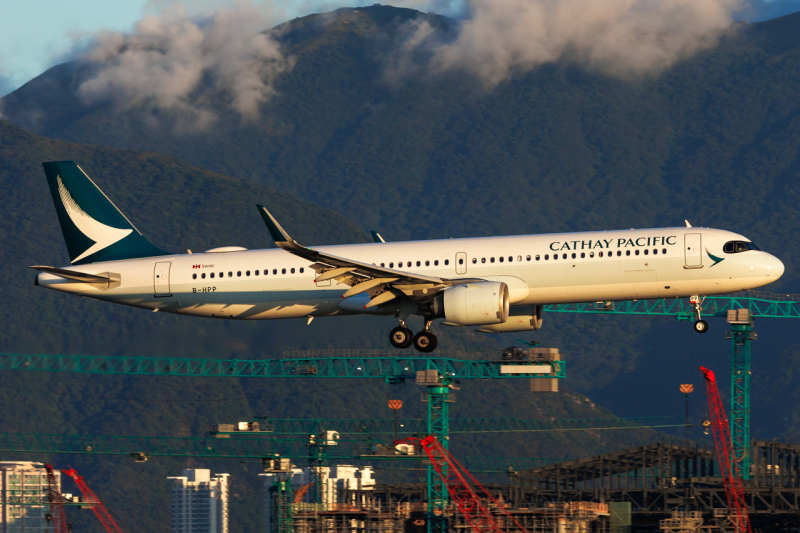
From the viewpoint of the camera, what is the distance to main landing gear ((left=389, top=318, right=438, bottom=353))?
53031mm

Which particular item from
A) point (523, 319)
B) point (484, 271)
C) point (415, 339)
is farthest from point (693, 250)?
point (415, 339)

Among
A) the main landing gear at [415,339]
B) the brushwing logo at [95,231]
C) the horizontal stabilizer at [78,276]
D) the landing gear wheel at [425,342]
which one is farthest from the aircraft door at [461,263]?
the brushwing logo at [95,231]

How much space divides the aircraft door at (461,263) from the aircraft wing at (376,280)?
0.46 metres

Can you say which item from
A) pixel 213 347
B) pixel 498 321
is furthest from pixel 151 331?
pixel 498 321

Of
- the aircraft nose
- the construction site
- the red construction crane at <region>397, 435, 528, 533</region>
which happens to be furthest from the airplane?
the red construction crane at <region>397, 435, 528, 533</region>

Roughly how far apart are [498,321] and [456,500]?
7150cm

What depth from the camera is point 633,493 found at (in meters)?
147

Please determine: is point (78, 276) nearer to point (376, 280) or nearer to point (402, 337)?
point (376, 280)

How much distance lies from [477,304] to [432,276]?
3.76 metres

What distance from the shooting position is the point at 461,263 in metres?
52.6

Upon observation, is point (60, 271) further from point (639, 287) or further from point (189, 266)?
point (639, 287)

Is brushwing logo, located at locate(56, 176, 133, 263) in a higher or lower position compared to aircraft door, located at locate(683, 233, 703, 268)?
higher

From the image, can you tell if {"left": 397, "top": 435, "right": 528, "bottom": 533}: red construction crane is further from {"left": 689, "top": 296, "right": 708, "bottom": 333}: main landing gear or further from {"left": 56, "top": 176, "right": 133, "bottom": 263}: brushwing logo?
{"left": 689, "top": 296, "right": 708, "bottom": 333}: main landing gear

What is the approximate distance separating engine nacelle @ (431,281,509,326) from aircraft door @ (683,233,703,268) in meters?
8.18
